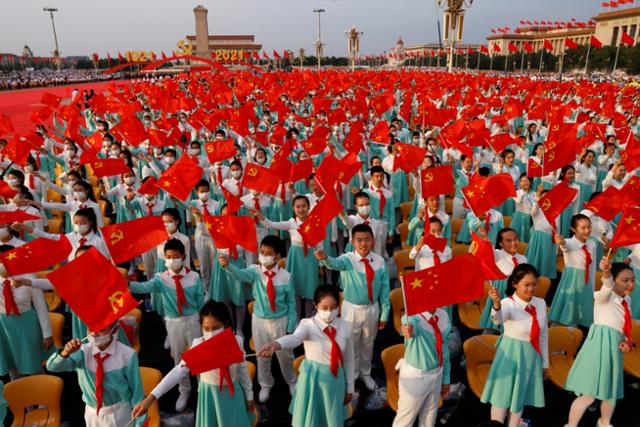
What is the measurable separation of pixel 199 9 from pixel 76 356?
7033 cm

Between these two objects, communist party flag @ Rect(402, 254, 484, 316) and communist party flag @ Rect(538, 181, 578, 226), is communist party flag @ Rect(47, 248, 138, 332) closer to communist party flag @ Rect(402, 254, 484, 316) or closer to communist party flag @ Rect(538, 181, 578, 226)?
communist party flag @ Rect(402, 254, 484, 316)

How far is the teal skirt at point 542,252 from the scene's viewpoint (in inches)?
255

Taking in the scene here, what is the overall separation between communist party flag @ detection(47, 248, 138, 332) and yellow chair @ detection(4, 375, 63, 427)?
108cm

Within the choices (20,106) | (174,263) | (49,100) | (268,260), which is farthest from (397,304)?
(20,106)

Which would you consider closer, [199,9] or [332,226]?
[332,226]

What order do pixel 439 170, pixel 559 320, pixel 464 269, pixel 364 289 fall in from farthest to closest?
1. pixel 439 170
2. pixel 559 320
3. pixel 364 289
4. pixel 464 269

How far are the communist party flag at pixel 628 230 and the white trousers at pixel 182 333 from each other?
4.29 metres

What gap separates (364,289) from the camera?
448 centimetres

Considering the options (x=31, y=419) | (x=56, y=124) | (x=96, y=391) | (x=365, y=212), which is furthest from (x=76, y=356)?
(x=56, y=124)

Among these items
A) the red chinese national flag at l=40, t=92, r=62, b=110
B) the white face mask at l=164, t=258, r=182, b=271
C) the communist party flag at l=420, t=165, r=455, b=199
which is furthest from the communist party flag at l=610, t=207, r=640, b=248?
the red chinese national flag at l=40, t=92, r=62, b=110

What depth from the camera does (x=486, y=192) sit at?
5.23 metres

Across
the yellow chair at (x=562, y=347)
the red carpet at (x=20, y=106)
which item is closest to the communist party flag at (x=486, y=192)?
the yellow chair at (x=562, y=347)

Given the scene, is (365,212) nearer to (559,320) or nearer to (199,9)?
(559,320)

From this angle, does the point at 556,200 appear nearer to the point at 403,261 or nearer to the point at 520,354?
the point at 403,261
